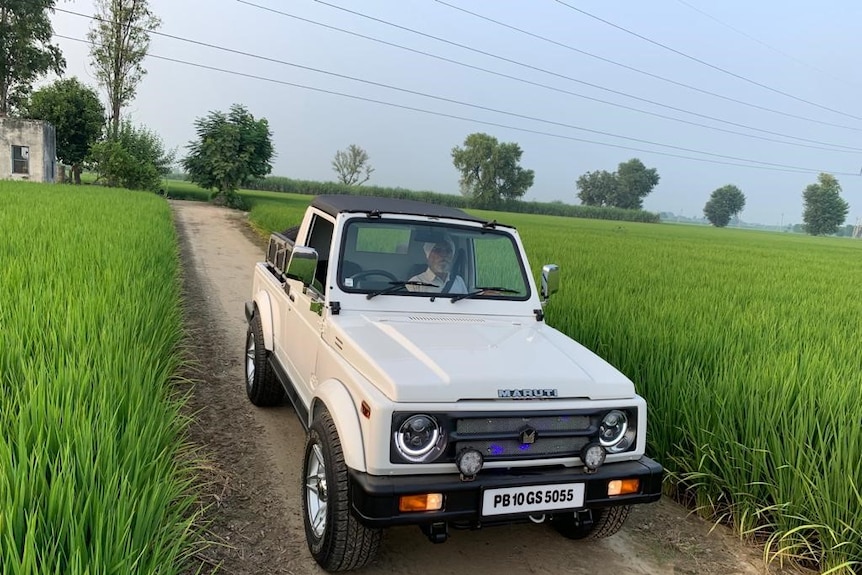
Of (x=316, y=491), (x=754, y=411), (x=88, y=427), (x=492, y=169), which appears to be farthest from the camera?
(x=492, y=169)

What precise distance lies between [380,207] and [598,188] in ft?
419

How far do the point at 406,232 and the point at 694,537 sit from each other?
8.54ft

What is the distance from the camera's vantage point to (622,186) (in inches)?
4843

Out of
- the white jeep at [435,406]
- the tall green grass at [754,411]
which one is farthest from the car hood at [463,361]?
Answer: the tall green grass at [754,411]

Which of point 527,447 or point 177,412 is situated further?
point 177,412

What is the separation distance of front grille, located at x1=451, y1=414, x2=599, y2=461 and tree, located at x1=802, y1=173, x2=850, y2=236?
144 meters

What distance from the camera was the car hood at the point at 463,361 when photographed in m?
2.60

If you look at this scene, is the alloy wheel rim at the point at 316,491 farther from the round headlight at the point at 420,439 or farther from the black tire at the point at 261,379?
the black tire at the point at 261,379

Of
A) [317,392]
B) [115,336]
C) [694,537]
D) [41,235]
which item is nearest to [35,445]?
[317,392]

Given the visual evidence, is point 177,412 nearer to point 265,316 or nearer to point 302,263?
point 302,263

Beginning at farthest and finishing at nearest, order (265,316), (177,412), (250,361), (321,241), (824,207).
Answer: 1. (824,207)
2. (250,361)
3. (265,316)
4. (321,241)
5. (177,412)

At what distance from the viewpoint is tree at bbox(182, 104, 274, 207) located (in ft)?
115

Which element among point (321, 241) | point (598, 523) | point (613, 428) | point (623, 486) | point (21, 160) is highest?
point (21, 160)

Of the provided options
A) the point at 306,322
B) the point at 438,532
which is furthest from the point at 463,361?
the point at 306,322
